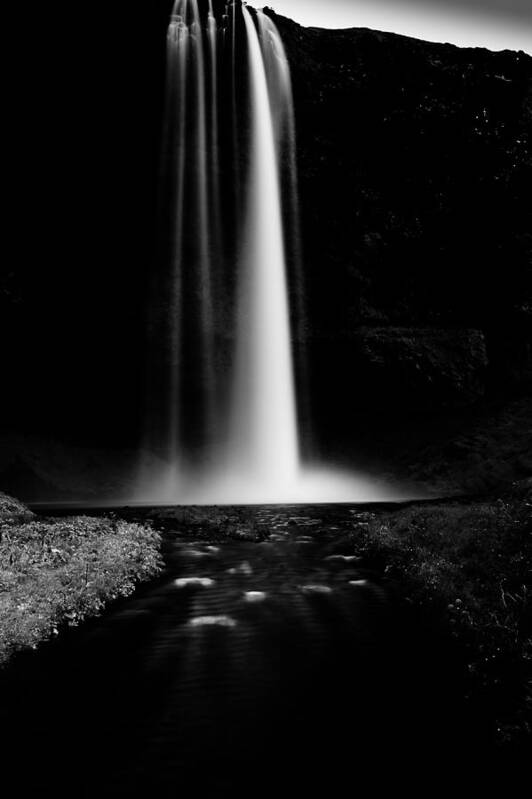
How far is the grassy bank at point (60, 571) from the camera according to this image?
9.02m

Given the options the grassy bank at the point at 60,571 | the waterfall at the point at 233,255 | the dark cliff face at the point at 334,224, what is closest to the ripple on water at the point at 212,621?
the grassy bank at the point at 60,571

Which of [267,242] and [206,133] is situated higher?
[206,133]

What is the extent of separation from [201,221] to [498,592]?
34.7 metres

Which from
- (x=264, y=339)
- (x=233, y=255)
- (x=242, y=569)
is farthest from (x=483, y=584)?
(x=233, y=255)

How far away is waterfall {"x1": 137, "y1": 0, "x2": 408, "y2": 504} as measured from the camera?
125 feet

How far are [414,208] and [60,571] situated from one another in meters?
39.2

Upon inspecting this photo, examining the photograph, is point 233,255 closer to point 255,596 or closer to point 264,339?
point 264,339

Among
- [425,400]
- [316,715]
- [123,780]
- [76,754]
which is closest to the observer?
[123,780]

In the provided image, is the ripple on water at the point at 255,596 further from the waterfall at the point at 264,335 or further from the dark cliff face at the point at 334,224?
the dark cliff face at the point at 334,224

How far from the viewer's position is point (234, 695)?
7.18m

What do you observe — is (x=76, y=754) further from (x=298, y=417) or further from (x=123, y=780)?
(x=298, y=417)

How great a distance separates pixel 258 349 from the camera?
4097 cm

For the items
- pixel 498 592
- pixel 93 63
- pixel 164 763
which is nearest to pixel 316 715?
pixel 164 763

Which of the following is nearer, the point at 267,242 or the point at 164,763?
the point at 164,763
